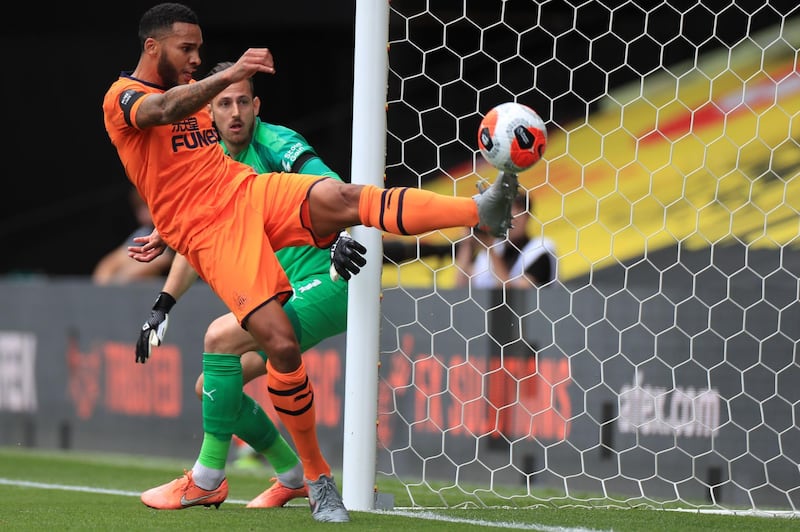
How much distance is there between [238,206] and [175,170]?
0.25 meters

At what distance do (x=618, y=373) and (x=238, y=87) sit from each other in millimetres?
2708

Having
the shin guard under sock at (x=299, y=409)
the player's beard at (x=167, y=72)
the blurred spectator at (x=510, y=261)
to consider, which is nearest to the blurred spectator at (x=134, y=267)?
the blurred spectator at (x=510, y=261)

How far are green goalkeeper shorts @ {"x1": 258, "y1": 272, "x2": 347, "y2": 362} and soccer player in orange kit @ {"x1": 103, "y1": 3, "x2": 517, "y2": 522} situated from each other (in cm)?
53

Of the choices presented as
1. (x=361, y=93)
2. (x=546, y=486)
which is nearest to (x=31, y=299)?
(x=546, y=486)

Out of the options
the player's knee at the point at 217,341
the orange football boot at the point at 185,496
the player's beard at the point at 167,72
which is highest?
the player's beard at the point at 167,72

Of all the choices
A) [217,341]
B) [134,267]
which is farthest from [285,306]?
[134,267]

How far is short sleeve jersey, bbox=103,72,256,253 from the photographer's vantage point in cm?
434

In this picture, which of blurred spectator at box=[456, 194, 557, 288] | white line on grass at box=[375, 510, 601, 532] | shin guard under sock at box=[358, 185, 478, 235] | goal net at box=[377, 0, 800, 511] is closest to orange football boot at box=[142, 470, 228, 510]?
white line on grass at box=[375, 510, 601, 532]

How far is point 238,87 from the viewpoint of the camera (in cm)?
513

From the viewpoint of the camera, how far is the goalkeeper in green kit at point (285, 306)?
4.75 meters

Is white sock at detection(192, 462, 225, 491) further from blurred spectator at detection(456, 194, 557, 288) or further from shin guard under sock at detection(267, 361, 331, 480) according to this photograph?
blurred spectator at detection(456, 194, 557, 288)

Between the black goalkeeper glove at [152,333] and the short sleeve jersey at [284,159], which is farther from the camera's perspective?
the short sleeve jersey at [284,159]

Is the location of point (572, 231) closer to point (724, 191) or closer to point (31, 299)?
point (724, 191)

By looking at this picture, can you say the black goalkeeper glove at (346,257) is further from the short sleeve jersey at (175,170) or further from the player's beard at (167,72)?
the player's beard at (167,72)
